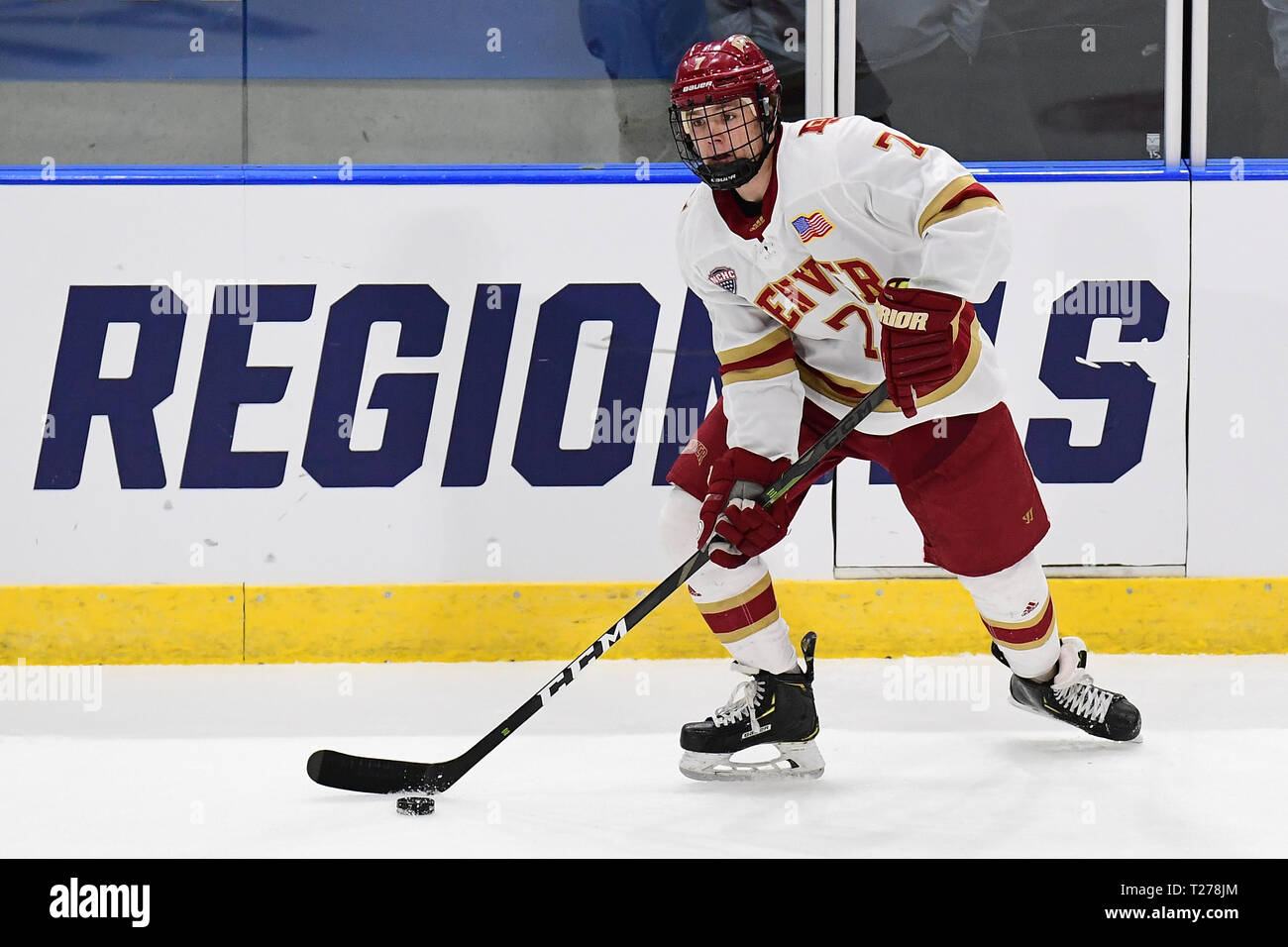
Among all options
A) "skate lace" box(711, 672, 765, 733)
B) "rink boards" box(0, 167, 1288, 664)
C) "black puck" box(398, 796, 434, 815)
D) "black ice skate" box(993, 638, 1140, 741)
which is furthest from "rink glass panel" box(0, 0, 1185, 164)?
"black puck" box(398, 796, 434, 815)

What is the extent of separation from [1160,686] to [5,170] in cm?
284

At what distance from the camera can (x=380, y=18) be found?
11.0 feet

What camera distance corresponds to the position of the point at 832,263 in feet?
7.15

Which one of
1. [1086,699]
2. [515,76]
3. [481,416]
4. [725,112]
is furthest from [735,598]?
[515,76]

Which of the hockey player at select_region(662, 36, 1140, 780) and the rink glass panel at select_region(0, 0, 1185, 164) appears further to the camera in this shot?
the rink glass panel at select_region(0, 0, 1185, 164)

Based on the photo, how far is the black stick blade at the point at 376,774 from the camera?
215 cm

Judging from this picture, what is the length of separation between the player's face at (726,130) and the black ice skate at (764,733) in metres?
0.83

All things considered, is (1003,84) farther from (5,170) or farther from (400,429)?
(5,170)

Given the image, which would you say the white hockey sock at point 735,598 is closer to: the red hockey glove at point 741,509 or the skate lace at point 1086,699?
the red hockey glove at point 741,509

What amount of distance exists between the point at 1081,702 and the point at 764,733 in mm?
596

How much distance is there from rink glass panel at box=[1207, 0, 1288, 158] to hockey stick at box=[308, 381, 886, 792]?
158cm

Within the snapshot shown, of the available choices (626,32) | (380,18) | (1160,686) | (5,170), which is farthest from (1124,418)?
(5,170)

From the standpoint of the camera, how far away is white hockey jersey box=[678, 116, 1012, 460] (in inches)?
81.3

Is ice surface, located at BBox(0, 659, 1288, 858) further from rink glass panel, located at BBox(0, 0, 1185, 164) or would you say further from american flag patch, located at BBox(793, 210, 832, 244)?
rink glass panel, located at BBox(0, 0, 1185, 164)
